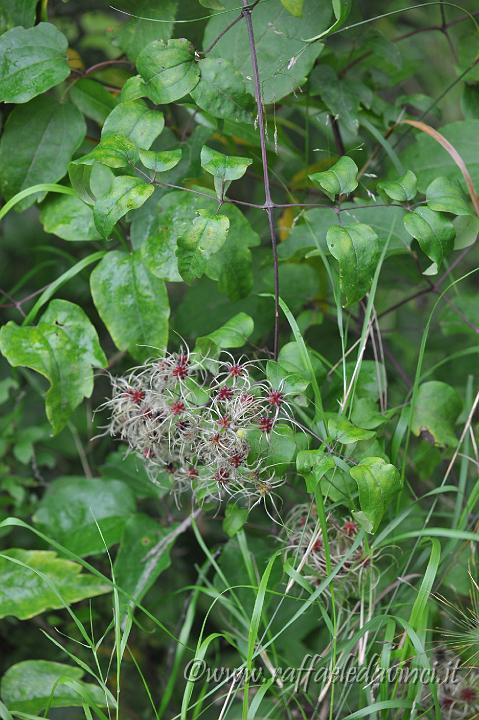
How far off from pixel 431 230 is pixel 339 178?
0.13 metres

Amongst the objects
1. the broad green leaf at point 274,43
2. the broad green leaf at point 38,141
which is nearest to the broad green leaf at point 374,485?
the broad green leaf at point 274,43

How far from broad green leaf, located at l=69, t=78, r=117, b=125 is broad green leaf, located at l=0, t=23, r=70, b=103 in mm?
67

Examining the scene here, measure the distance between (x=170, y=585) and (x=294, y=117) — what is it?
1046mm

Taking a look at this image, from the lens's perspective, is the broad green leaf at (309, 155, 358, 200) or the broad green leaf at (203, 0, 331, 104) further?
the broad green leaf at (203, 0, 331, 104)

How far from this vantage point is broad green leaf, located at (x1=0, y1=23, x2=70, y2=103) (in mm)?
1068

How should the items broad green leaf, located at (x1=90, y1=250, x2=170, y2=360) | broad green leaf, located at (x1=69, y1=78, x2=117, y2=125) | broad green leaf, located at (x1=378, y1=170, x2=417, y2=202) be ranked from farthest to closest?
1. broad green leaf, located at (x1=69, y1=78, x2=117, y2=125)
2. broad green leaf, located at (x1=90, y1=250, x2=170, y2=360)
3. broad green leaf, located at (x1=378, y1=170, x2=417, y2=202)

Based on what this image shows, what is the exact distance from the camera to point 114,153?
924mm

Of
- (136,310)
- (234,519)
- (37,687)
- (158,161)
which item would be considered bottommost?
(37,687)

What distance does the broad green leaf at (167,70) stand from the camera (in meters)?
0.98

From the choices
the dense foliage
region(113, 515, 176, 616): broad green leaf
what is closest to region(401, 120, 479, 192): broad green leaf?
the dense foliage

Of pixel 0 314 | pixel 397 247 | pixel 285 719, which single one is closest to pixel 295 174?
pixel 397 247

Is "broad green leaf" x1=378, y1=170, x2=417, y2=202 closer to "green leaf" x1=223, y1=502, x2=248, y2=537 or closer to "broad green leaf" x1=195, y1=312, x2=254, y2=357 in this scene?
"broad green leaf" x1=195, y1=312, x2=254, y2=357

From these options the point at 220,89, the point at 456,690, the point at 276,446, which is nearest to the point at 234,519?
the point at 276,446

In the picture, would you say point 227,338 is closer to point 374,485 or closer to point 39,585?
point 374,485
